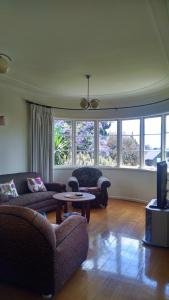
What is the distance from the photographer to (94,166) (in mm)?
6895

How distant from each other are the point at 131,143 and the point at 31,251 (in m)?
4.82

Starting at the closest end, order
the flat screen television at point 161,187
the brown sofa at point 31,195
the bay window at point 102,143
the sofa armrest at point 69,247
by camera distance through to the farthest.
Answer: the sofa armrest at point 69,247, the flat screen television at point 161,187, the brown sofa at point 31,195, the bay window at point 102,143

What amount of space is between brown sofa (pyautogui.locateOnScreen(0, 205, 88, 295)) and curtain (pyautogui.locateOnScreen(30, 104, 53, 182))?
364 cm

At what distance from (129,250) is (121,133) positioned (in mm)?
3855

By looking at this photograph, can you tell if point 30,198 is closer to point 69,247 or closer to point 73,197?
point 73,197

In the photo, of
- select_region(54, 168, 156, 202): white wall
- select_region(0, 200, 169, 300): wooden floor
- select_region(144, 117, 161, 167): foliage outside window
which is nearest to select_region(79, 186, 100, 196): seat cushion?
select_region(54, 168, 156, 202): white wall

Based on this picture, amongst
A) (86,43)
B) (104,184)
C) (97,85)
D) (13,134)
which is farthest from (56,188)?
(86,43)

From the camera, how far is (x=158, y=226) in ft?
11.2

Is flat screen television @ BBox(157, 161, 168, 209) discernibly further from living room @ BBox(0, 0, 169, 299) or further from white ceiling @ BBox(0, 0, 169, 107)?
white ceiling @ BBox(0, 0, 169, 107)

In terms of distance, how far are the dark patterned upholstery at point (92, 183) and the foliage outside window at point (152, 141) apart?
4.15 ft

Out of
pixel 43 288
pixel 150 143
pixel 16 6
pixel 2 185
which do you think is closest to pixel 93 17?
pixel 16 6

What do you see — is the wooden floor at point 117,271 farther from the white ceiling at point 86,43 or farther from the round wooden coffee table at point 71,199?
the white ceiling at point 86,43

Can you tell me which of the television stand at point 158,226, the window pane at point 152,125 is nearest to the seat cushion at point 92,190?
the window pane at point 152,125

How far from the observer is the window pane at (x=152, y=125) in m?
5.90
